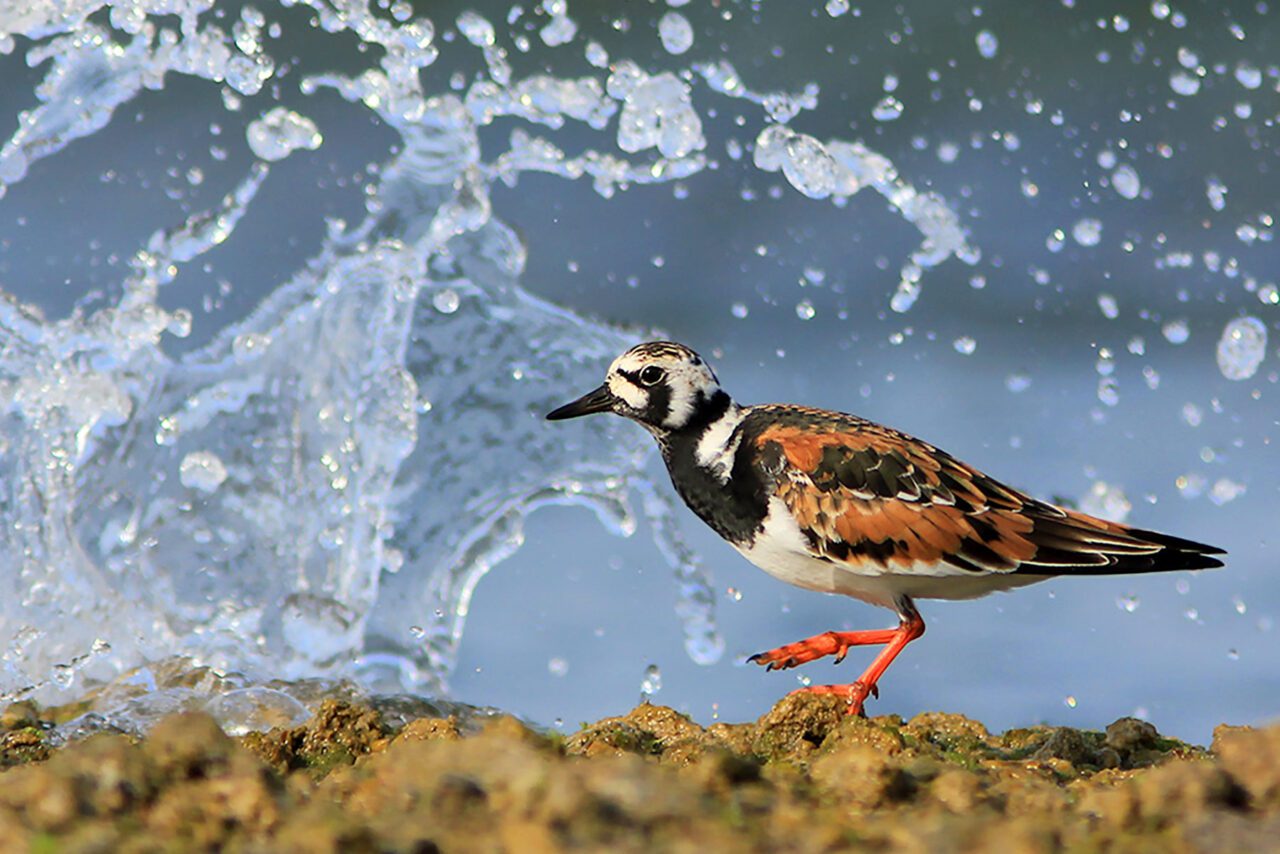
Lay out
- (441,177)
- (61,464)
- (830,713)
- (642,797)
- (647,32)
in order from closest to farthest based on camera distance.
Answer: (642,797)
(830,713)
(61,464)
(441,177)
(647,32)

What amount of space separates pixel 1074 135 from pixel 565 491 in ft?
16.2

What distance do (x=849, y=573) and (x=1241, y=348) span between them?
194 inches

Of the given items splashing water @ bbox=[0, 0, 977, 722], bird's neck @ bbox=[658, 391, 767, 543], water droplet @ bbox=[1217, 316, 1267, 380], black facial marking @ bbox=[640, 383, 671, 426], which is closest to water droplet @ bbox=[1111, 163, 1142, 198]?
water droplet @ bbox=[1217, 316, 1267, 380]

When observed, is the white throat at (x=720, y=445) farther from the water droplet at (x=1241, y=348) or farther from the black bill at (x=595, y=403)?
the water droplet at (x=1241, y=348)

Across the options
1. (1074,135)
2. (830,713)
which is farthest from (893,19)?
(830,713)

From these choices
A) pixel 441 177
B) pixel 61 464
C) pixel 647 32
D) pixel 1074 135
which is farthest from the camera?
pixel 647 32

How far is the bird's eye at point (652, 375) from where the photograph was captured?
16.2ft

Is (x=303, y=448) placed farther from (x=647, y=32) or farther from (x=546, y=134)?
(x=647, y=32)

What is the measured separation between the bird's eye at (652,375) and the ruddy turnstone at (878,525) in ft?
0.88

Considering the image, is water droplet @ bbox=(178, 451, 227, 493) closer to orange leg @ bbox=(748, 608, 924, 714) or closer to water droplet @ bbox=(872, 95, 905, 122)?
orange leg @ bbox=(748, 608, 924, 714)

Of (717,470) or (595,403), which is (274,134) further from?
(717,470)

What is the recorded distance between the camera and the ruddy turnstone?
456 centimetres

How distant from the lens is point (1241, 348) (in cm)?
845

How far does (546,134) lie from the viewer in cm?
1052
